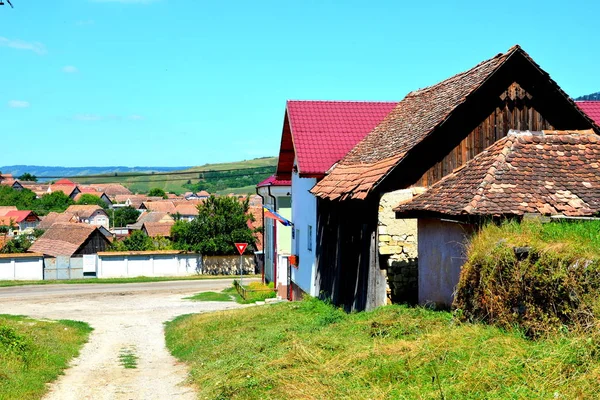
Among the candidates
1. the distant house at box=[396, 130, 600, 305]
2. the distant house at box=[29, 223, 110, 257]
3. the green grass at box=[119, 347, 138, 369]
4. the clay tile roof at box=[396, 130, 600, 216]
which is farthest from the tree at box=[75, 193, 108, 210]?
the clay tile roof at box=[396, 130, 600, 216]

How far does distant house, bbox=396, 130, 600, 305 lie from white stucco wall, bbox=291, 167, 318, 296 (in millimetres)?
7501

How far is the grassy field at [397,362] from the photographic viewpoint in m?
6.85

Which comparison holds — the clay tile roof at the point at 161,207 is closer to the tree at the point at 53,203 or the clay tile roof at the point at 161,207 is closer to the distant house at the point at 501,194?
the tree at the point at 53,203

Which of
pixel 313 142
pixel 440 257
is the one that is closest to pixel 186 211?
pixel 313 142

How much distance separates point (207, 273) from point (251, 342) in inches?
1571

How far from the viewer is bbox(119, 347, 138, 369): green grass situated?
15.4 meters

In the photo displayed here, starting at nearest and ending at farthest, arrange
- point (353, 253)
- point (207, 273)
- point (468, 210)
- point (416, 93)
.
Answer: point (468, 210) → point (353, 253) → point (416, 93) → point (207, 273)

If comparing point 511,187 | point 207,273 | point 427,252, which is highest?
point 511,187

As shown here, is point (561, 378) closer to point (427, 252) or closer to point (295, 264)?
point (427, 252)

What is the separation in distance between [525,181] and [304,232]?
1166 centimetres

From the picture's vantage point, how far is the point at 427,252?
13453 mm

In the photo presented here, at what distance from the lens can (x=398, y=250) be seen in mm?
14883

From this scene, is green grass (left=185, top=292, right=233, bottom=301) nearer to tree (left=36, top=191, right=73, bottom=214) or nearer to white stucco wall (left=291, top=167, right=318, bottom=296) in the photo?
white stucco wall (left=291, top=167, right=318, bottom=296)

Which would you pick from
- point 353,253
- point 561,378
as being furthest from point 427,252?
point 561,378
